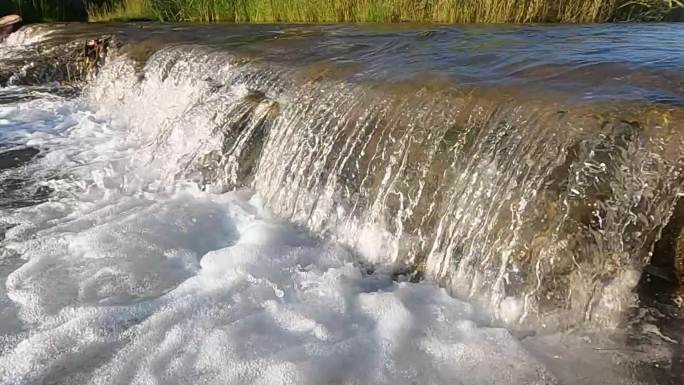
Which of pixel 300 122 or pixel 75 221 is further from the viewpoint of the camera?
pixel 300 122

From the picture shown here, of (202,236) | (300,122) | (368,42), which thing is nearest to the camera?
(202,236)

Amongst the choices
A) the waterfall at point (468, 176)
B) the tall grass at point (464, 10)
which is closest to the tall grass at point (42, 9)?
the tall grass at point (464, 10)

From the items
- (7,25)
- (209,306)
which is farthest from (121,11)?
(209,306)

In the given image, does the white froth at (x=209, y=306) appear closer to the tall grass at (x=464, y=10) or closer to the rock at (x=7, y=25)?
the tall grass at (x=464, y=10)

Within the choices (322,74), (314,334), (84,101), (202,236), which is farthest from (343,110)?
(84,101)

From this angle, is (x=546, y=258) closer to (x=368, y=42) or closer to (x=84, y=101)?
(x=368, y=42)

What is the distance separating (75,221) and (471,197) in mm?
2318

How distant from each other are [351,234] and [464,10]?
4763mm

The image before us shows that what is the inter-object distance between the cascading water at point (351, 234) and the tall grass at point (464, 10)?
10.0 ft

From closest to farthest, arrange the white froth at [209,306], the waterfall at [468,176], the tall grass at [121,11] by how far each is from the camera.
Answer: the white froth at [209,306]
the waterfall at [468,176]
the tall grass at [121,11]

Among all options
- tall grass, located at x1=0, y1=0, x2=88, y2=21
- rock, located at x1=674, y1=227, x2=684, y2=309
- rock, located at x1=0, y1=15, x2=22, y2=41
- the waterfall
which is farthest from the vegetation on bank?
rock, located at x1=674, y1=227, x2=684, y2=309

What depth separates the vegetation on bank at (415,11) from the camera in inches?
265

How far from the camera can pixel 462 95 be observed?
3160 millimetres

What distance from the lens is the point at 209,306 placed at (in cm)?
257
